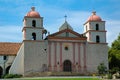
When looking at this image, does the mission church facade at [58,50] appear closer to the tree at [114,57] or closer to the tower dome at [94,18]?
the tower dome at [94,18]

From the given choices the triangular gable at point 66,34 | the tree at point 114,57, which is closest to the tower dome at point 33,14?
the triangular gable at point 66,34

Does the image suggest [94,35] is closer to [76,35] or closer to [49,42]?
[76,35]

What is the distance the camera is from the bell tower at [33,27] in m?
64.0

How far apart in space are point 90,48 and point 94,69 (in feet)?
13.6

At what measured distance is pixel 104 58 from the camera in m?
65.8

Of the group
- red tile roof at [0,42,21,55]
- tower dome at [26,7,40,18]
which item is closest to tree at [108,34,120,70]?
tower dome at [26,7,40,18]

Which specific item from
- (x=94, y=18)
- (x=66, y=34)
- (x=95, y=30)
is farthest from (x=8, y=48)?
(x=94, y=18)

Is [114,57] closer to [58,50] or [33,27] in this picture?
[58,50]

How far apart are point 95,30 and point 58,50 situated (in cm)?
892

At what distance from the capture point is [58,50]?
6456cm

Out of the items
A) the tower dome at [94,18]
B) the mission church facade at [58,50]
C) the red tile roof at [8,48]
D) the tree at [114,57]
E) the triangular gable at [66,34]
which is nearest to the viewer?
the mission church facade at [58,50]

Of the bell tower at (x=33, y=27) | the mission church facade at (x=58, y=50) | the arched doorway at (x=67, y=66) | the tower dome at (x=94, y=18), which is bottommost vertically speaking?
the arched doorway at (x=67, y=66)

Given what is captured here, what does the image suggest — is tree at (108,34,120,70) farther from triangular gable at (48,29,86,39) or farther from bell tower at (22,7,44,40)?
bell tower at (22,7,44,40)

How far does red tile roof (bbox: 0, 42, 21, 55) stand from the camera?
72963mm
